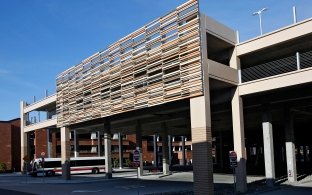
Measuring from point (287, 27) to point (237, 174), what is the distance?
9469mm

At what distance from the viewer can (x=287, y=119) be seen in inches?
1347

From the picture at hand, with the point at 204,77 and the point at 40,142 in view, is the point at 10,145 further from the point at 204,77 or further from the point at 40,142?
the point at 204,77

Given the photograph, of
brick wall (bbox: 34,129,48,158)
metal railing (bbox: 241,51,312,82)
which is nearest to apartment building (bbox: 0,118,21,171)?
brick wall (bbox: 34,129,48,158)

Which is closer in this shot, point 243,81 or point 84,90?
point 243,81

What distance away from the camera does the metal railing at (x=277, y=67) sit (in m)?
27.4

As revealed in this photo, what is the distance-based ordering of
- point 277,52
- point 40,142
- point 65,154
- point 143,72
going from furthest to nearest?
1. point 40,142
2. point 65,154
3. point 143,72
4. point 277,52

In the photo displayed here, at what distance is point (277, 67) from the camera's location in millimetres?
28734

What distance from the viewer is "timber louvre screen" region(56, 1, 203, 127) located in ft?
85.9

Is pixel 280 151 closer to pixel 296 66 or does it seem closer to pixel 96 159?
pixel 96 159

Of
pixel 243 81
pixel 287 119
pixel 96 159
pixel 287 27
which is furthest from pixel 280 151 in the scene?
pixel 287 27

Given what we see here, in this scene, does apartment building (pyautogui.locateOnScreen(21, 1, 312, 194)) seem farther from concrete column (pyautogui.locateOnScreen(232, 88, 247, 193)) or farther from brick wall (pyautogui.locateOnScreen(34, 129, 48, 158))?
brick wall (pyautogui.locateOnScreen(34, 129, 48, 158))

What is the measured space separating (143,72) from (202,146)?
8.50 metres

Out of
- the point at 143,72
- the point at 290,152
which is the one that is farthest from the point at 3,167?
the point at 290,152

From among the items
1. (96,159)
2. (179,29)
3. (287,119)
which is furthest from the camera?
(96,159)
